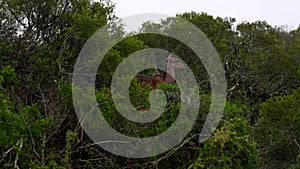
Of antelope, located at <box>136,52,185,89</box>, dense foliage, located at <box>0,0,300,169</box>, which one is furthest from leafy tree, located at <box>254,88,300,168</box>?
antelope, located at <box>136,52,185,89</box>

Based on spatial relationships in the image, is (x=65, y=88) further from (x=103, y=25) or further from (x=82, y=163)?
(x=103, y=25)

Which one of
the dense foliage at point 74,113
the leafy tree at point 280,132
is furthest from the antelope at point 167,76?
the leafy tree at point 280,132

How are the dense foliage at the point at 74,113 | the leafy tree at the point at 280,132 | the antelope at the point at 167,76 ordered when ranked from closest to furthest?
the dense foliage at the point at 74,113
the leafy tree at the point at 280,132
the antelope at the point at 167,76

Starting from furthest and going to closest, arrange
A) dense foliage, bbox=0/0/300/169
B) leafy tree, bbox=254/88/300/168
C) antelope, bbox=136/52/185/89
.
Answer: antelope, bbox=136/52/185/89, leafy tree, bbox=254/88/300/168, dense foliage, bbox=0/0/300/169

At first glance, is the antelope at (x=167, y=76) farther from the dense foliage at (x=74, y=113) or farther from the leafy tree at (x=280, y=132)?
the leafy tree at (x=280, y=132)

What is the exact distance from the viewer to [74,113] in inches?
337

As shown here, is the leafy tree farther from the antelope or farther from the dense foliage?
the antelope

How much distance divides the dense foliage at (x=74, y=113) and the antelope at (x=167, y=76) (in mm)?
944

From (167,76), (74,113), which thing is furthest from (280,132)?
(167,76)

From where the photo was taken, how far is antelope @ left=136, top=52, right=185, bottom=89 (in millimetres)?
13798

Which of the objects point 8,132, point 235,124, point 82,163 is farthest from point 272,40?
point 8,132

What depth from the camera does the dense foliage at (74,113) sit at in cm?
767

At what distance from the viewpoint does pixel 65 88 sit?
348 inches

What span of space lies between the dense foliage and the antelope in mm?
944
